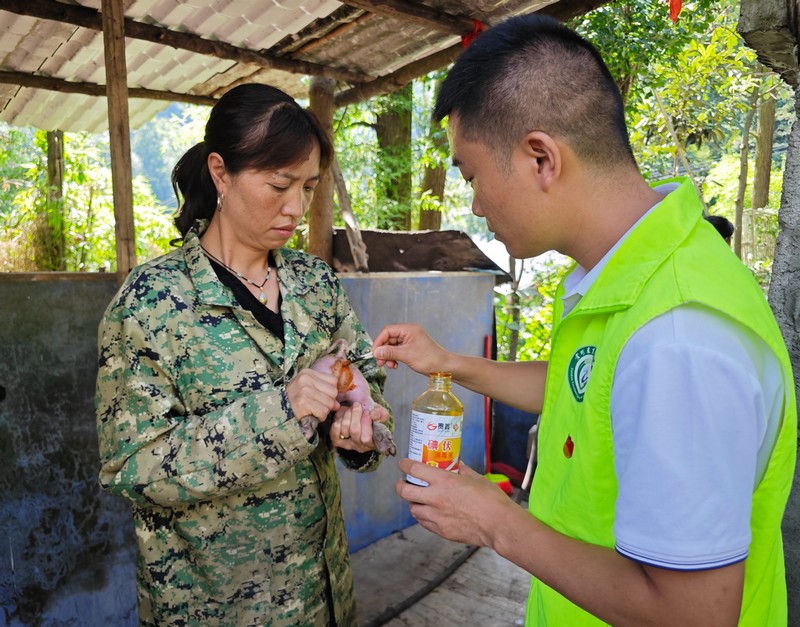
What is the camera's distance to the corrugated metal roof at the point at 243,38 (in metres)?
3.31

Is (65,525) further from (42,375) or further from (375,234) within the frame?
(375,234)

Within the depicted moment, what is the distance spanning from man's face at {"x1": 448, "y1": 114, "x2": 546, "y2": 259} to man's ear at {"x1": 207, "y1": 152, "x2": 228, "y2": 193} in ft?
3.11

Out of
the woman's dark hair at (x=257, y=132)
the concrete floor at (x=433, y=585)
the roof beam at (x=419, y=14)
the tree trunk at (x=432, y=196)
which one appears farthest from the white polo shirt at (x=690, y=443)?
the tree trunk at (x=432, y=196)

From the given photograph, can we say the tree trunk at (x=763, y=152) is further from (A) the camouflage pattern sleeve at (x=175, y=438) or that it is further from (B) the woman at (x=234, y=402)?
(A) the camouflage pattern sleeve at (x=175, y=438)

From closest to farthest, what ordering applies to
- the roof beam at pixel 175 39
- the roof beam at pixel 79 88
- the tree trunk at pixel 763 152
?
the roof beam at pixel 175 39
the roof beam at pixel 79 88
the tree trunk at pixel 763 152

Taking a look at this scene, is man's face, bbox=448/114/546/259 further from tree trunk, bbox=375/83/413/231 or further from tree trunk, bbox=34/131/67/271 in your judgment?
tree trunk, bbox=34/131/67/271

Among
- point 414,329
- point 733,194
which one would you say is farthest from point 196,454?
point 733,194

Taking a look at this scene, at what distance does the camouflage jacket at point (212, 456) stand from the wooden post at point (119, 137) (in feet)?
3.23

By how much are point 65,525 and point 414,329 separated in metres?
2.04

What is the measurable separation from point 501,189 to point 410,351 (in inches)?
33.0

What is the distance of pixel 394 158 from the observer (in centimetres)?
865

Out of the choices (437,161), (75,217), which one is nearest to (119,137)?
(437,161)

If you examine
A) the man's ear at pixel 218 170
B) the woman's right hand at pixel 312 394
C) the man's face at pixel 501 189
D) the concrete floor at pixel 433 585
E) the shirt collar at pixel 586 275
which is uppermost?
the man's ear at pixel 218 170

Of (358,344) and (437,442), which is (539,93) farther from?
(358,344)
